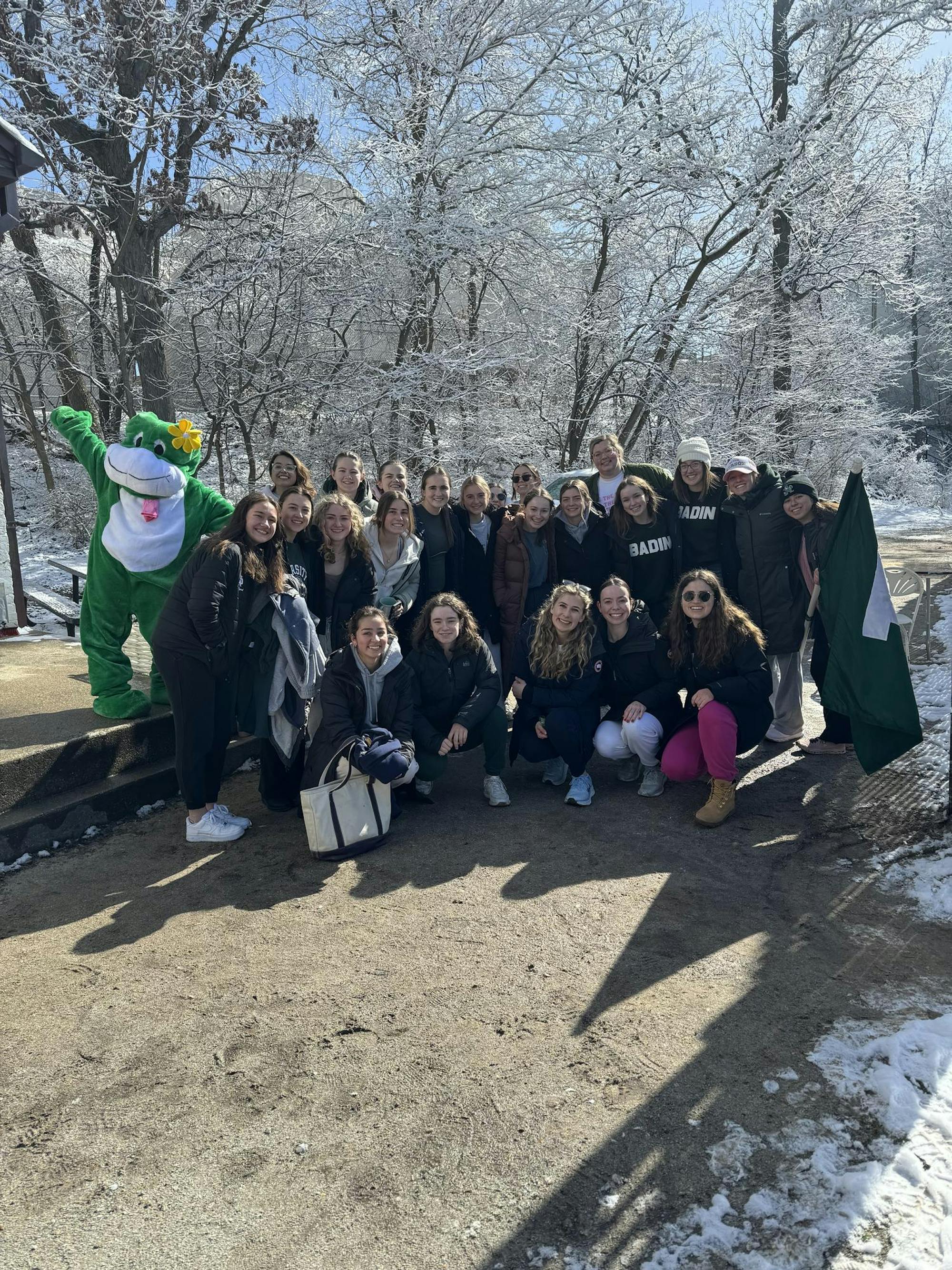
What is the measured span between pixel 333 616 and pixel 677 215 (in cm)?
886

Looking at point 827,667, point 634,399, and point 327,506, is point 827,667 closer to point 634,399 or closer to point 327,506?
point 327,506

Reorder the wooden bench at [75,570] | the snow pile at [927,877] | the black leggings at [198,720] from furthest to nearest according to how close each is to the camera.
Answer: the wooden bench at [75,570], the black leggings at [198,720], the snow pile at [927,877]

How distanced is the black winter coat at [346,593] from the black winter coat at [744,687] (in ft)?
5.84

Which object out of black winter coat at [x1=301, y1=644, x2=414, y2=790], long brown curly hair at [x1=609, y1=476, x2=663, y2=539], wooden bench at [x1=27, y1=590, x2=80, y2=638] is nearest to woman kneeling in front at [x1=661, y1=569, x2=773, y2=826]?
long brown curly hair at [x1=609, y1=476, x2=663, y2=539]

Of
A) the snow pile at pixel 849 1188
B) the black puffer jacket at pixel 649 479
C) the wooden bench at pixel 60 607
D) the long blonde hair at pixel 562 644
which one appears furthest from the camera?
the wooden bench at pixel 60 607

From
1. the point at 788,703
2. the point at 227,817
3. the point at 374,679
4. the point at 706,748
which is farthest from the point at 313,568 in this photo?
the point at 788,703

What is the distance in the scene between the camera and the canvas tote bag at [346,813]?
13.5 feet

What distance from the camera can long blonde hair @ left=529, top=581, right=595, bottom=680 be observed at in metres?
4.89

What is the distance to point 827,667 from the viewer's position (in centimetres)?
490

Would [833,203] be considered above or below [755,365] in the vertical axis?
above

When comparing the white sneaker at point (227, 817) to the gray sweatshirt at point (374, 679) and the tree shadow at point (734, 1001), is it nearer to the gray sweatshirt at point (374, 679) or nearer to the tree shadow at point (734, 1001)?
the gray sweatshirt at point (374, 679)

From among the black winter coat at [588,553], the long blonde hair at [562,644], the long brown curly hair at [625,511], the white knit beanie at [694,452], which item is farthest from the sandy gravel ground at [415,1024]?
the white knit beanie at [694,452]

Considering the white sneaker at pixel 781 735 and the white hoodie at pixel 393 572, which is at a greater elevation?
the white hoodie at pixel 393 572

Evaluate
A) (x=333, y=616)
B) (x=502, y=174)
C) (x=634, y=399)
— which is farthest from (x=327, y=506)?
(x=634, y=399)
